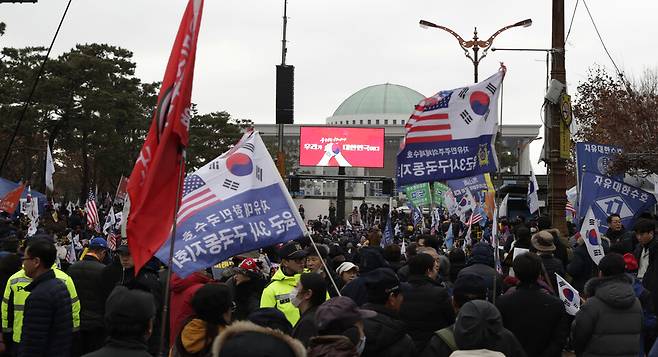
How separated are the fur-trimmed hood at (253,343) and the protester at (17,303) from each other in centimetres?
396

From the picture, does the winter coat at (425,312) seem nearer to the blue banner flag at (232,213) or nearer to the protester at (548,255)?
the blue banner flag at (232,213)

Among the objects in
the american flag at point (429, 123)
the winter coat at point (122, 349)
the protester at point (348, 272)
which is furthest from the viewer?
the american flag at point (429, 123)

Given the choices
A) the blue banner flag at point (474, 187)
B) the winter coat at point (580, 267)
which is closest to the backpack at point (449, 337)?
the winter coat at point (580, 267)

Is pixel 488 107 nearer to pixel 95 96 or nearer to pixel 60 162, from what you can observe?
pixel 95 96

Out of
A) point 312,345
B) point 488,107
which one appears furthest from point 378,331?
point 488,107

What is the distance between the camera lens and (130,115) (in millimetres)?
44094

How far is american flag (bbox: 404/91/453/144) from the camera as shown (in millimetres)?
8875

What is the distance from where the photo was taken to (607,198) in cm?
1158

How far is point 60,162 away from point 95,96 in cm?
1901

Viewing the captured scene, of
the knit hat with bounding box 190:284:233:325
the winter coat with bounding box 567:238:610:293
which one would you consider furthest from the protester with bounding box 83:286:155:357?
the winter coat with bounding box 567:238:610:293

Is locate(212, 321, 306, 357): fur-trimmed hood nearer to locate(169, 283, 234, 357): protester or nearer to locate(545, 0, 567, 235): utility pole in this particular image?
locate(169, 283, 234, 357): protester

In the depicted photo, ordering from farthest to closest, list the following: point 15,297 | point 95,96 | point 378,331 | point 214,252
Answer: point 95,96
point 15,297
point 214,252
point 378,331

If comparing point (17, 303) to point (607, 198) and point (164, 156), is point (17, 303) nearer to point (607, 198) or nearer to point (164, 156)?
point (164, 156)

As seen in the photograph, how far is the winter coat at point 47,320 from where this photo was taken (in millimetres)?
6434
